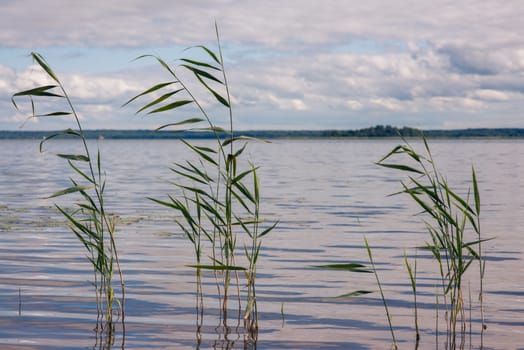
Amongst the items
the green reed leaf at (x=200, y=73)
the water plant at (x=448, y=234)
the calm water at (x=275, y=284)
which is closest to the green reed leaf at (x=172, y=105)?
the green reed leaf at (x=200, y=73)

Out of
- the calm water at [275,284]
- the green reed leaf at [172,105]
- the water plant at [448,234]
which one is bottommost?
the calm water at [275,284]

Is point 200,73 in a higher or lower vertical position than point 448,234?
higher

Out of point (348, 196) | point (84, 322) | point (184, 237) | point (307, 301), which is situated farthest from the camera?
point (348, 196)

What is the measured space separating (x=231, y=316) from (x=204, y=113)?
3.01m

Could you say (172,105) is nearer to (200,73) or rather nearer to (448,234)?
(200,73)

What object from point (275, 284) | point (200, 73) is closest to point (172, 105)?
point (200, 73)

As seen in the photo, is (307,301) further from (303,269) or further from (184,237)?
(184,237)

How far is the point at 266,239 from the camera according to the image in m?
16.8

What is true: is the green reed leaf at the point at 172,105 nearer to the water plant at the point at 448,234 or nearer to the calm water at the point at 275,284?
the water plant at the point at 448,234

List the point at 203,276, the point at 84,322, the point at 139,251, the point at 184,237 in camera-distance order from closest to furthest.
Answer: the point at 84,322, the point at 203,276, the point at 139,251, the point at 184,237

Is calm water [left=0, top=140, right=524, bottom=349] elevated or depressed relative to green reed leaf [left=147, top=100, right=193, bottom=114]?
depressed

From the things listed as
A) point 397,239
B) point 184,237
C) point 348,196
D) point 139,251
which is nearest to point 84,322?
point 139,251

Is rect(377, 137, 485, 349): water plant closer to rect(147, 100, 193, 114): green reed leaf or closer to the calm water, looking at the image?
the calm water

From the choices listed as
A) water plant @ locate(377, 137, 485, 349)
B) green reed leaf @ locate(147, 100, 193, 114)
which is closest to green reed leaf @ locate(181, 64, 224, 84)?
green reed leaf @ locate(147, 100, 193, 114)
